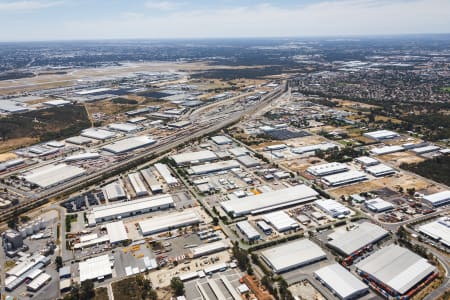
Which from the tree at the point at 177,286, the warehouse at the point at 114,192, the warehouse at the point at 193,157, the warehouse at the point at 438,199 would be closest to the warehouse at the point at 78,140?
the warehouse at the point at 193,157

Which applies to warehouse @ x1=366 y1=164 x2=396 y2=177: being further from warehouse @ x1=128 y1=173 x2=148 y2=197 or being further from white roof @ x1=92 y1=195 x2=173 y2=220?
warehouse @ x1=128 y1=173 x2=148 y2=197

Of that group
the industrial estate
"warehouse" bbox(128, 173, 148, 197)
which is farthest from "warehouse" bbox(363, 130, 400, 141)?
"warehouse" bbox(128, 173, 148, 197)

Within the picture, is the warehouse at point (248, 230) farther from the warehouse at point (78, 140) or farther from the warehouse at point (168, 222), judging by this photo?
the warehouse at point (78, 140)

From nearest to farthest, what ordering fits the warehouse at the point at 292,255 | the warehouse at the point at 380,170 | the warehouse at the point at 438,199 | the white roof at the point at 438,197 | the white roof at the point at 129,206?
the warehouse at the point at 292,255 < the white roof at the point at 129,206 < the warehouse at the point at 438,199 < the white roof at the point at 438,197 < the warehouse at the point at 380,170

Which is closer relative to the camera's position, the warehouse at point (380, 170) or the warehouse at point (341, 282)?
the warehouse at point (341, 282)

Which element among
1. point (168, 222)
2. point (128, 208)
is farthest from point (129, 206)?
point (168, 222)
